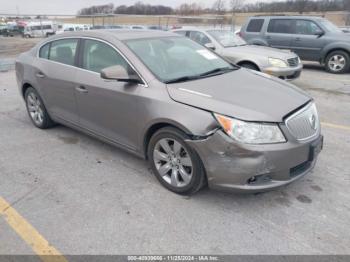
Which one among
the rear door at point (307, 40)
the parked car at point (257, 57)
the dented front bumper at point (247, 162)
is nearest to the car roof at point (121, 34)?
the dented front bumper at point (247, 162)

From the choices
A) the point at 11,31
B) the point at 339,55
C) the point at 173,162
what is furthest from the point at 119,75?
the point at 11,31

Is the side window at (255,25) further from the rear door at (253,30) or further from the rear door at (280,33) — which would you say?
the rear door at (280,33)

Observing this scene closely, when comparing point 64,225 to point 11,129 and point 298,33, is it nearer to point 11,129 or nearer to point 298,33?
point 11,129

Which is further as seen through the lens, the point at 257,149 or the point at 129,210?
the point at 129,210

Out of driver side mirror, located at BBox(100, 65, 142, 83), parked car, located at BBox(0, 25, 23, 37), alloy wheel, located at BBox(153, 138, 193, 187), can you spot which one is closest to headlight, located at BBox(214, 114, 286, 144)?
alloy wheel, located at BBox(153, 138, 193, 187)

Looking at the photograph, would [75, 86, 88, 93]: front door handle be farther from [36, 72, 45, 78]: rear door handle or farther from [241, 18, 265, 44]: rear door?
[241, 18, 265, 44]: rear door

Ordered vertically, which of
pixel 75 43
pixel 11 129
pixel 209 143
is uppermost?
pixel 75 43

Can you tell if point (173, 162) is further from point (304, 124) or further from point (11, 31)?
point (11, 31)

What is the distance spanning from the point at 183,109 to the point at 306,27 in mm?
9190

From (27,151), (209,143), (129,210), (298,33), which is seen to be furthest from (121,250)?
(298,33)

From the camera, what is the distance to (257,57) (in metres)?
7.32

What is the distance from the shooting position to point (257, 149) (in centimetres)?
260

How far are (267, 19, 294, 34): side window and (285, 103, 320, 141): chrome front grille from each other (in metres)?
8.53

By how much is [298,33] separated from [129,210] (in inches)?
383
